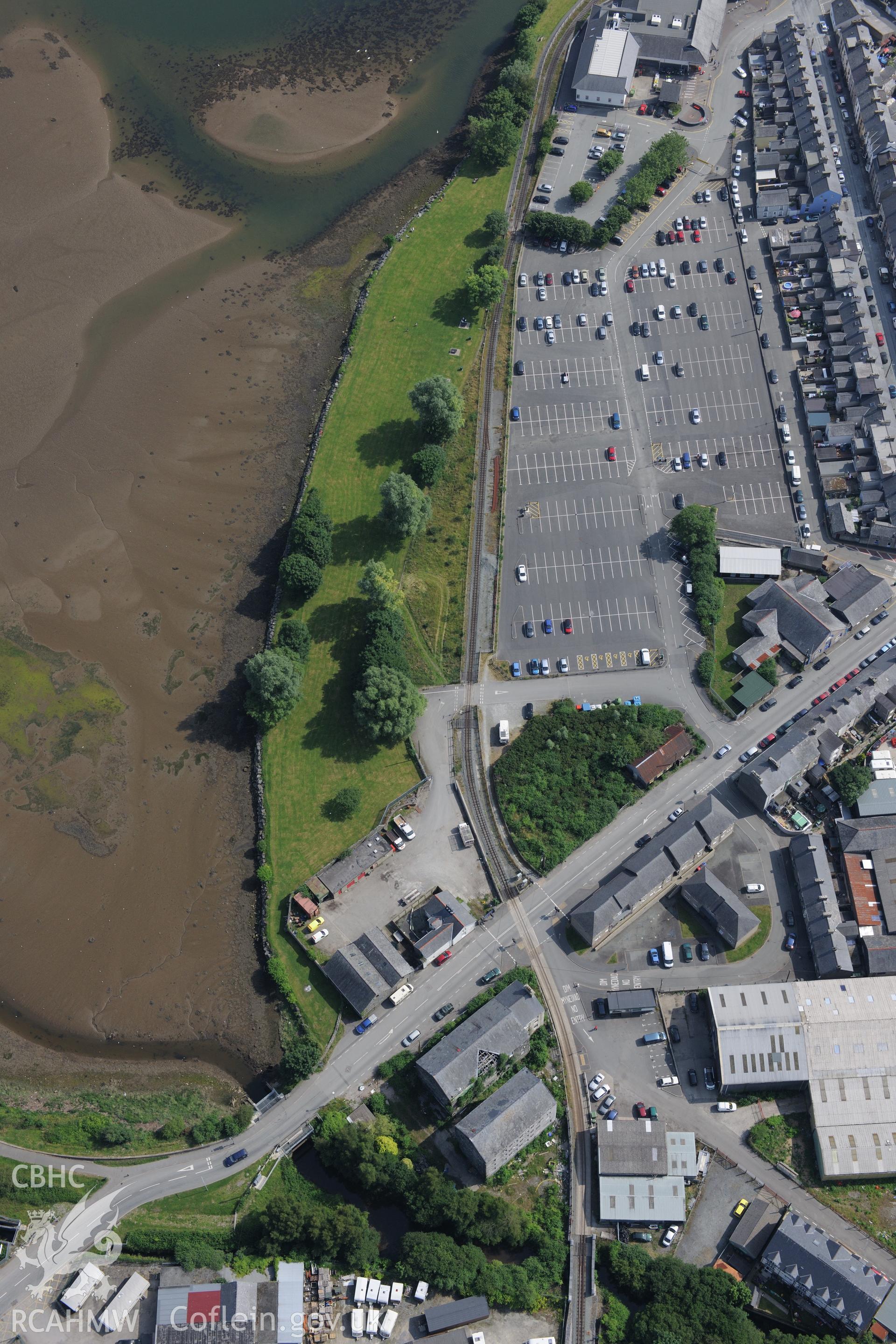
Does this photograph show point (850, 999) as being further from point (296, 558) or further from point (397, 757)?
point (296, 558)

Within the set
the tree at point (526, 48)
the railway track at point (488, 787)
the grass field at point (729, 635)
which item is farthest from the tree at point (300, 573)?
the tree at point (526, 48)

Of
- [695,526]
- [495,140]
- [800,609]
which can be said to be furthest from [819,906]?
[495,140]

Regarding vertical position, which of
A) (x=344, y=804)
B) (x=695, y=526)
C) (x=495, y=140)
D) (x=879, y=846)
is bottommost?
→ (x=879, y=846)

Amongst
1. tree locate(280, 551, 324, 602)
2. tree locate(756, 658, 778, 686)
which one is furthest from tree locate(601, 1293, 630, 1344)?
tree locate(280, 551, 324, 602)

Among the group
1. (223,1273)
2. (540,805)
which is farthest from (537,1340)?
(540,805)

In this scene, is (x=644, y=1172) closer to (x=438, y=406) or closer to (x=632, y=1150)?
(x=632, y=1150)

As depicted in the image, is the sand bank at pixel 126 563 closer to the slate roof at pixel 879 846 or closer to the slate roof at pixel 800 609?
the slate roof at pixel 800 609
